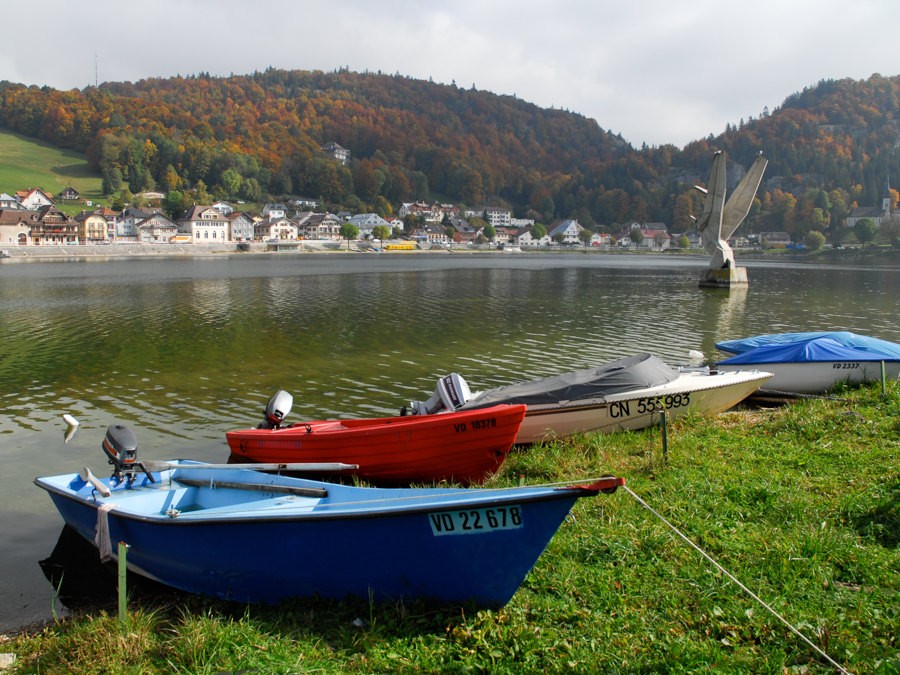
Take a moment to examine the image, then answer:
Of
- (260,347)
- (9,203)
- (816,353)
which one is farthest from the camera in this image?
(9,203)

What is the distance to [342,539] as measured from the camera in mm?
5559

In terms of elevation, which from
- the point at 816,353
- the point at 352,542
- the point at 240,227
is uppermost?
the point at 240,227

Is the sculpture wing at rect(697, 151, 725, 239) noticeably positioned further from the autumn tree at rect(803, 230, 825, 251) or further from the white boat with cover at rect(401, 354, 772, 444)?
the autumn tree at rect(803, 230, 825, 251)

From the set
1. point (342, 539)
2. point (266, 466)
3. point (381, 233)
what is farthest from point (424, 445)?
point (381, 233)

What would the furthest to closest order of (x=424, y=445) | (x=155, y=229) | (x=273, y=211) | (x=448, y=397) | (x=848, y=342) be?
1. (x=273, y=211)
2. (x=155, y=229)
3. (x=848, y=342)
4. (x=448, y=397)
5. (x=424, y=445)

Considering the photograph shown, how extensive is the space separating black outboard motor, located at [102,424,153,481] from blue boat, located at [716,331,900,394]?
12032mm

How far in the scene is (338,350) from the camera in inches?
922

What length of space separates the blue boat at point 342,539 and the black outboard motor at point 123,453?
66 cm

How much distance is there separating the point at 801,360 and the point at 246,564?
12.7m

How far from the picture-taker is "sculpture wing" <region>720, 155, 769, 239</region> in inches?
2165

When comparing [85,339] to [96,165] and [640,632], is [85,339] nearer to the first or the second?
[640,632]

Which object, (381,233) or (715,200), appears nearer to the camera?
(715,200)

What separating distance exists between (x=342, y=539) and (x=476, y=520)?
1263 millimetres

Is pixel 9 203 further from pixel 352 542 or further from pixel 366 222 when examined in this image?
pixel 352 542
